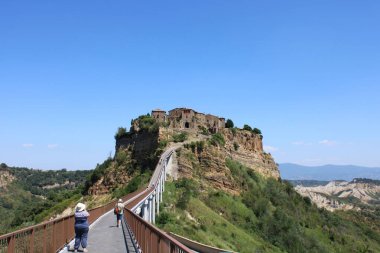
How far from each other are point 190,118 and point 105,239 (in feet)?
209

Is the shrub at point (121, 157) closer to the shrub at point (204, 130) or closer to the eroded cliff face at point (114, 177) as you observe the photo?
the eroded cliff face at point (114, 177)

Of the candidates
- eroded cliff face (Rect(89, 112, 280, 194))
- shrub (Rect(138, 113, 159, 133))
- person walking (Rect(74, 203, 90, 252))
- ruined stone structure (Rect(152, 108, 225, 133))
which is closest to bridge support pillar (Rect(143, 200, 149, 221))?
person walking (Rect(74, 203, 90, 252))

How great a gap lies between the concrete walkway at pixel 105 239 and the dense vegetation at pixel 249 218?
16045 millimetres

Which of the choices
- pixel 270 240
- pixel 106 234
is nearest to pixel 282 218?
pixel 270 240

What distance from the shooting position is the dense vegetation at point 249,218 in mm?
45544

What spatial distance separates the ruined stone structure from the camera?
8006 centimetres

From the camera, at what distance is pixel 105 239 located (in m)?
19.2

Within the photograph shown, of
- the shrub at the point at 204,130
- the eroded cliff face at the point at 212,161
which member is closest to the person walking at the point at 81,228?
the eroded cliff face at the point at 212,161

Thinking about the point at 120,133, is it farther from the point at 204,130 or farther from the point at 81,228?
the point at 81,228

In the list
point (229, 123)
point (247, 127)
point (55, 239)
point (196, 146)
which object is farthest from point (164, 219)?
point (247, 127)

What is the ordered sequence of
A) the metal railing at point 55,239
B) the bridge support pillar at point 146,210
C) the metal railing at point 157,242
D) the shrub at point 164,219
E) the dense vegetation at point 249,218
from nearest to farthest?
the metal railing at point 157,242 < the metal railing at point 55,239 < the bridge support pillar at point 146,210 < the shrub at point 164,219 < the dense vegetation at point 249,218

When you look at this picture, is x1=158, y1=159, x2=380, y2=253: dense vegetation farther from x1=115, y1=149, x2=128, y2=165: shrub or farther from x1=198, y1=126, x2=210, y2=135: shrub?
x1=115, y1=149, x2=128, y2=165: shrub

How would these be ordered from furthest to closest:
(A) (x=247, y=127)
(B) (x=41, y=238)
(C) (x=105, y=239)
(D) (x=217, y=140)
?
1. (A) (x=247, y=127)
2. (D) (x=217, y=140)
3. (C) (x=105, y=239)
4. (B) (x=41, y=238)

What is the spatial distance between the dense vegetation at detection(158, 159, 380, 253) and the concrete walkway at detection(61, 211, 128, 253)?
52.6ft
